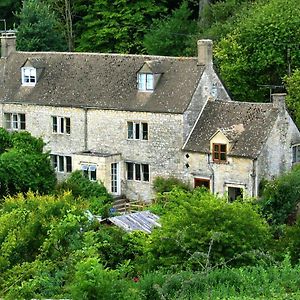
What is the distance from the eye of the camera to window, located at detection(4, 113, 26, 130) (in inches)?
2601

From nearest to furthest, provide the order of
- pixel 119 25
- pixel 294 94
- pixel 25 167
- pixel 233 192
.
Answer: pixel 233 192 < pixel 25 167 < pixel 294 94 < pixel 119 25

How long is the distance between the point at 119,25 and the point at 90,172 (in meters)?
19.7

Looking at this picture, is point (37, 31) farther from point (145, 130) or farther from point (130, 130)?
point (145, 130)

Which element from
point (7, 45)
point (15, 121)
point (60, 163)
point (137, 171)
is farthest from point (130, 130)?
point (7, 45)

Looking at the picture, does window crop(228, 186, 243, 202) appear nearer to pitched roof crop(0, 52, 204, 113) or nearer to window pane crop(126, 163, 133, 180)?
pitched roof crop(0, 52, 204, 113)

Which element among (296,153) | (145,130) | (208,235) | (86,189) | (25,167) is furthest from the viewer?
(145,130)

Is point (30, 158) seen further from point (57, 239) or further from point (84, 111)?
point (57, 239)

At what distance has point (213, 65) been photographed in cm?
6328

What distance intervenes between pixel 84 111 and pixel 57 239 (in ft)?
76.9

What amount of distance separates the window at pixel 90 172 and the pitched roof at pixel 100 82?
301cm

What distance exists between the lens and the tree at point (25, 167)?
58.5m

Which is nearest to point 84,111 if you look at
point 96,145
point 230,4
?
point 96,145

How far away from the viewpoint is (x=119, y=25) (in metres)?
79.6

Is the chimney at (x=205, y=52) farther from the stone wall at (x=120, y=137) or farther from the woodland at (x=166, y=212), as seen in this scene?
the woodland at (x=166, y=212)
